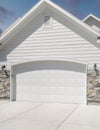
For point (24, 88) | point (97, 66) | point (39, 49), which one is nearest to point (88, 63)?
point (97, 66)

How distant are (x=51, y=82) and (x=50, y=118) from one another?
417 centimetres

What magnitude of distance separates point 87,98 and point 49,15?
4.76 metres

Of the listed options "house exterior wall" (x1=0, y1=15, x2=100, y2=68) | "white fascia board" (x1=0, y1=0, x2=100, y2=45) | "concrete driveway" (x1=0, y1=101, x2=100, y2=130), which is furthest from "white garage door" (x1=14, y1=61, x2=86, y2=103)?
A: "white fascia board" (x1=0, y1=0, x2=100, y2=45)

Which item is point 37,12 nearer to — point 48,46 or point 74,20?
point 48,46

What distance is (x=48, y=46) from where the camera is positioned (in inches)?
512

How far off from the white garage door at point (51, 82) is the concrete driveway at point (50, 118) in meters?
1.38

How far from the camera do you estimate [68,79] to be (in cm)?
1270

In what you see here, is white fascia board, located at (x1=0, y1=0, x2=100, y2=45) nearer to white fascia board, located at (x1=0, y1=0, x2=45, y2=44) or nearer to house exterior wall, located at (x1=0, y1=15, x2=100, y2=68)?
white fascia board, located at (x1=0, y1=0, x2=45, y2=44)

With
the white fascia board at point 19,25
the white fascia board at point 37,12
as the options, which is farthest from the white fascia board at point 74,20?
the white fascia board at point 19,25

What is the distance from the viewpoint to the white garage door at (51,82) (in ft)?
41.0

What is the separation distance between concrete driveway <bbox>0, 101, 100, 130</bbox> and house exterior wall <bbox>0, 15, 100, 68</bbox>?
8.88 ft

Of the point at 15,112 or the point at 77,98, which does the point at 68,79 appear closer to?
the point at 77,98

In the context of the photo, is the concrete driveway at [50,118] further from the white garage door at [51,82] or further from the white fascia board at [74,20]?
the white fascia board at [74,20]

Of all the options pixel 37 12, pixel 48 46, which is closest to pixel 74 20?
pixel 48 46
